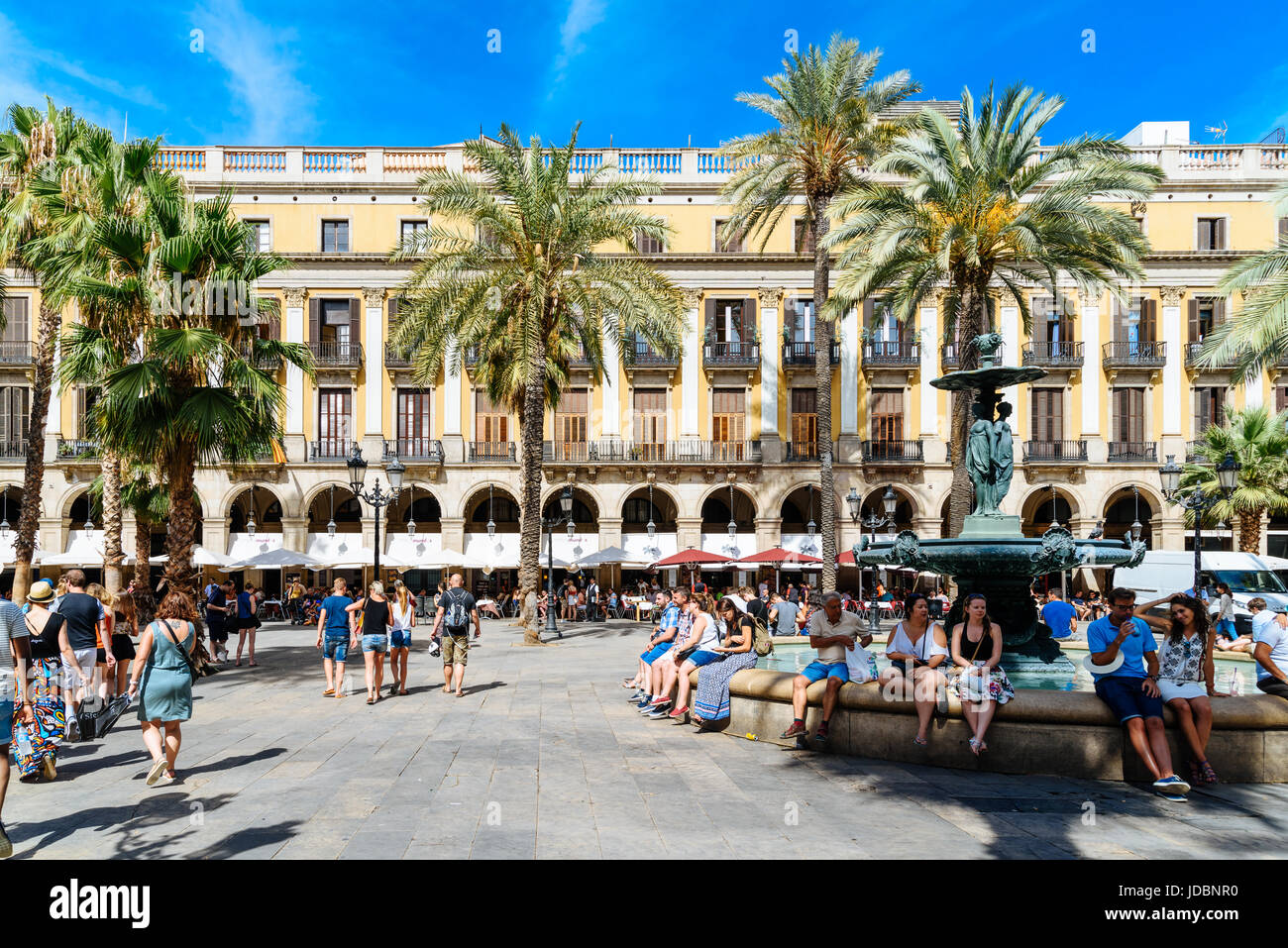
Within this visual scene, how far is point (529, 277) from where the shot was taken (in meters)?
20.5

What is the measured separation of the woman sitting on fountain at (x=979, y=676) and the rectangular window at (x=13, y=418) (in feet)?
115

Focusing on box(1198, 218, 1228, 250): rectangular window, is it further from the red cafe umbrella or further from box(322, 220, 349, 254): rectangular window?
box(322, 220, 349, 254): rectangular window

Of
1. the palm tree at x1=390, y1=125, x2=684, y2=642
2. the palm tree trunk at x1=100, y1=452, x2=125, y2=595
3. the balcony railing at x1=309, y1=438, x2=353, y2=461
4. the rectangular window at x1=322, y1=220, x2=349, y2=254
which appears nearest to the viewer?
the palm tree trunk at x1=100, y1=452, x2=125, y2=595

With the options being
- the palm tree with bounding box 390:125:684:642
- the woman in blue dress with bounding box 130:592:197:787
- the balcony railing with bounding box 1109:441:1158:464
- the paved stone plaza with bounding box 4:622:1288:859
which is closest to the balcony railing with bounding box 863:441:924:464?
the balcony railing with bounding box 1109:441:1158:464

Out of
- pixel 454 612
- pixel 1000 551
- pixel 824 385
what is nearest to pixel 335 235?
pixel 824 385

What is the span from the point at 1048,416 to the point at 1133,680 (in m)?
29.9

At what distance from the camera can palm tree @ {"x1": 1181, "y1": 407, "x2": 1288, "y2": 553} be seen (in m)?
25.7

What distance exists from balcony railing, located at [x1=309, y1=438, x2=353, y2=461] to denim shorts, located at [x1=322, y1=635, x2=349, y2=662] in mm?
22704

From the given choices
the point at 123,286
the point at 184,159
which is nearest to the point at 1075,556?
the point at 123,286

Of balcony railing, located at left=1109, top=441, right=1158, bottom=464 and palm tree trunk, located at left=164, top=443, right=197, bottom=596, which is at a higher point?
balcony railing, located at left=1109, top=441, right=1158, bottom=464

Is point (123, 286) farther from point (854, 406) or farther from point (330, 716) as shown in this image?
point (854, 406)

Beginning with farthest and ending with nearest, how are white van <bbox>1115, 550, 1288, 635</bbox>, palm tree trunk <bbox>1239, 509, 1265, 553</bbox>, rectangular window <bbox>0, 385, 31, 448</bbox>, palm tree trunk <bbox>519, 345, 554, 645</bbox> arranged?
rectangular window <bbox>0, 385, 31, 448</bbox> < palm tree trunk <bbox>1239, 509, 1265, 553</bbox> < white van <bbox>1115, 550, 1288, 635</bbox> < palm tree trunk <bbox>519, 345, 554, 645</bbox>

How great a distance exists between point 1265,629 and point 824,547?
17052mm

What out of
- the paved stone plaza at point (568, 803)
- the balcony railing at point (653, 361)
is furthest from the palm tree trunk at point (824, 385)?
the paved stone plaza at point (568, 803)
